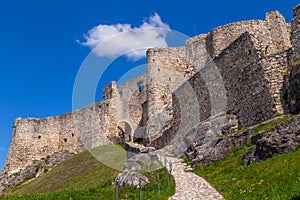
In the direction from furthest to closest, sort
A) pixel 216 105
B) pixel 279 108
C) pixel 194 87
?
1. pixel 194 87
2. pixel 216 105
3. pixel 279 108

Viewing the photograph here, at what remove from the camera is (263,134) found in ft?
52.5

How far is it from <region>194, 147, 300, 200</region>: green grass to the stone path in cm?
31

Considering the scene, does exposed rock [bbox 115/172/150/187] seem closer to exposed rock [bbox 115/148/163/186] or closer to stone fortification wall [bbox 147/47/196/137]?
exposed rock [bbox 115/148/163/186]

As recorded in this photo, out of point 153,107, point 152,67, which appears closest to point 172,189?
point 153,107

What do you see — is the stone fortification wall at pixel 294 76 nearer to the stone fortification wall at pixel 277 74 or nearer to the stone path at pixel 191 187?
the stone fortification wall at pixel 277 74

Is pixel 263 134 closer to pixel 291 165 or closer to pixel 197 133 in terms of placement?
pixel 291 165

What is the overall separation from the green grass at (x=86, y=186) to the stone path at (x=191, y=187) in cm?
42

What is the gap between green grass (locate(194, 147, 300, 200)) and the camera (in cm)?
1038

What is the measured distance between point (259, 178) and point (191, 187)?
3616 mm

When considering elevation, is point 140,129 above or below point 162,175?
above

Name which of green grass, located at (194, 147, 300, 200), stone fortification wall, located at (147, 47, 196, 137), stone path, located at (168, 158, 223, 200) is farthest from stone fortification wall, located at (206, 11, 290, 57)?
green grass, located at (194, 147, 300, 200)

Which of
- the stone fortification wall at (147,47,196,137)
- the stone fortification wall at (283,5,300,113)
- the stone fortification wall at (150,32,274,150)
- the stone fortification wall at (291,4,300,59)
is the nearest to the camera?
the stone fortification wall at (283,5,300,113)

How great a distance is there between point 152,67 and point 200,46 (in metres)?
6.85

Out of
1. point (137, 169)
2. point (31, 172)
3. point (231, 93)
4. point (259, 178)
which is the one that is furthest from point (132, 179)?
point (31, 172)
